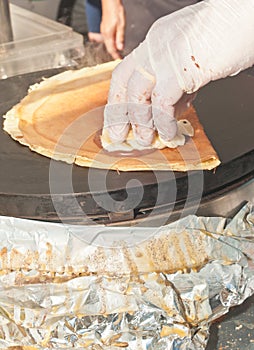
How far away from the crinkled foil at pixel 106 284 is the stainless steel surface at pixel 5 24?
1.06 meters

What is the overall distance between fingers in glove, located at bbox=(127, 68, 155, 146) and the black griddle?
0.41ft

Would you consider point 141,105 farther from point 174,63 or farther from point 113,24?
point 113,24

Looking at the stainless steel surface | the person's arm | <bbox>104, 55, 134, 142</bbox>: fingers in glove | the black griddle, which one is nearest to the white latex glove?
<bbox>104, 55, 134, 142</bbox>: fingers in glove

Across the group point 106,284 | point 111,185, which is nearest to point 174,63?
point 111,185

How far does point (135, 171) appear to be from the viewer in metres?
1.30

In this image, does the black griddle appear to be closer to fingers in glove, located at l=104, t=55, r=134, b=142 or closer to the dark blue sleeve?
fingers in glove, located at l=104, t=55, r=134, b=142

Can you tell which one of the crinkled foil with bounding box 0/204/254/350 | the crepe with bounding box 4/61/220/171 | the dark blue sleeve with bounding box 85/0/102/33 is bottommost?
the crinkled foil with bounding box 0/204/254/350

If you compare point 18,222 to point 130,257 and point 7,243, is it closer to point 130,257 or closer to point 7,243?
point 7,243

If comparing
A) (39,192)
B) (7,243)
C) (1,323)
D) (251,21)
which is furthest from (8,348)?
(251,21)

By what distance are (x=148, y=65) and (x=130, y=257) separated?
0.42 m

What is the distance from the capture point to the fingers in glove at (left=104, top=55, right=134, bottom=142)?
1.38 meters

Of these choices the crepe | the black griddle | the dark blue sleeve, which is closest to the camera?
the black griddle

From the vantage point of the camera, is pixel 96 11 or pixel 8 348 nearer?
pixel 8 348

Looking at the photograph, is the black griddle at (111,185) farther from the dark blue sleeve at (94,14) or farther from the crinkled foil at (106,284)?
the dark blue sleeve at (94,14)
